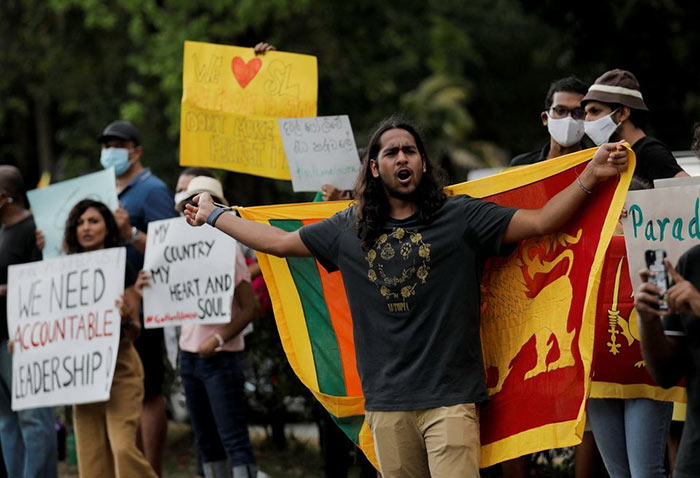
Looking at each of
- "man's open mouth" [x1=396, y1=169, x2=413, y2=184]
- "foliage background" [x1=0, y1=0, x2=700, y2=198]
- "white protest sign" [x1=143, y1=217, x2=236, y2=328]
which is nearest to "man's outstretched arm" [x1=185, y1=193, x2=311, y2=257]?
"man's open mouth" [x1=396, y1=169, x2=413, y2=184]

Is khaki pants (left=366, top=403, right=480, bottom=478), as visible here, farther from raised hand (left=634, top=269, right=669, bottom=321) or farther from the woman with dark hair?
the woman with dark hair

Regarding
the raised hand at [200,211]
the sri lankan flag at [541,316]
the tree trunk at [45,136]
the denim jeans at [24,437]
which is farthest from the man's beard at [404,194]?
the tree trunk at [45,136]

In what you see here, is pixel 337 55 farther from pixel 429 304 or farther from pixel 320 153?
pixel 429 304

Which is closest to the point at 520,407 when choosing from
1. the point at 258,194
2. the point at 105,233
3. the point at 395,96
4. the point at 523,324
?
the point at 523,324

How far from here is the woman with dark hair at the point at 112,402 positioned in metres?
7.04

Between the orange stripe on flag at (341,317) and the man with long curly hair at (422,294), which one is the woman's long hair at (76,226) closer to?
the orange stripe on flag at (341,317)

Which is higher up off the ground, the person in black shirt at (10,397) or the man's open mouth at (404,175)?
the man's open mouth at (404,175)

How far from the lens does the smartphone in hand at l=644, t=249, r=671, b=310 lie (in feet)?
13.1

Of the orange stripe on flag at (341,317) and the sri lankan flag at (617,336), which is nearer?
the sri lankan flag at (617,336)

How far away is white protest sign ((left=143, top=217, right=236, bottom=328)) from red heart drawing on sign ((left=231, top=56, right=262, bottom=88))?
124cm

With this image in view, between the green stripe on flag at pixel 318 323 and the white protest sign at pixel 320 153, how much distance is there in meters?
1.45

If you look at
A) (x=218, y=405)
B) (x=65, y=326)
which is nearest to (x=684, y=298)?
(x=218, y=405)

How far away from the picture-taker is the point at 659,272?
13.2ft

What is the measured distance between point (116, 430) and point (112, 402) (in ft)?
0.61
